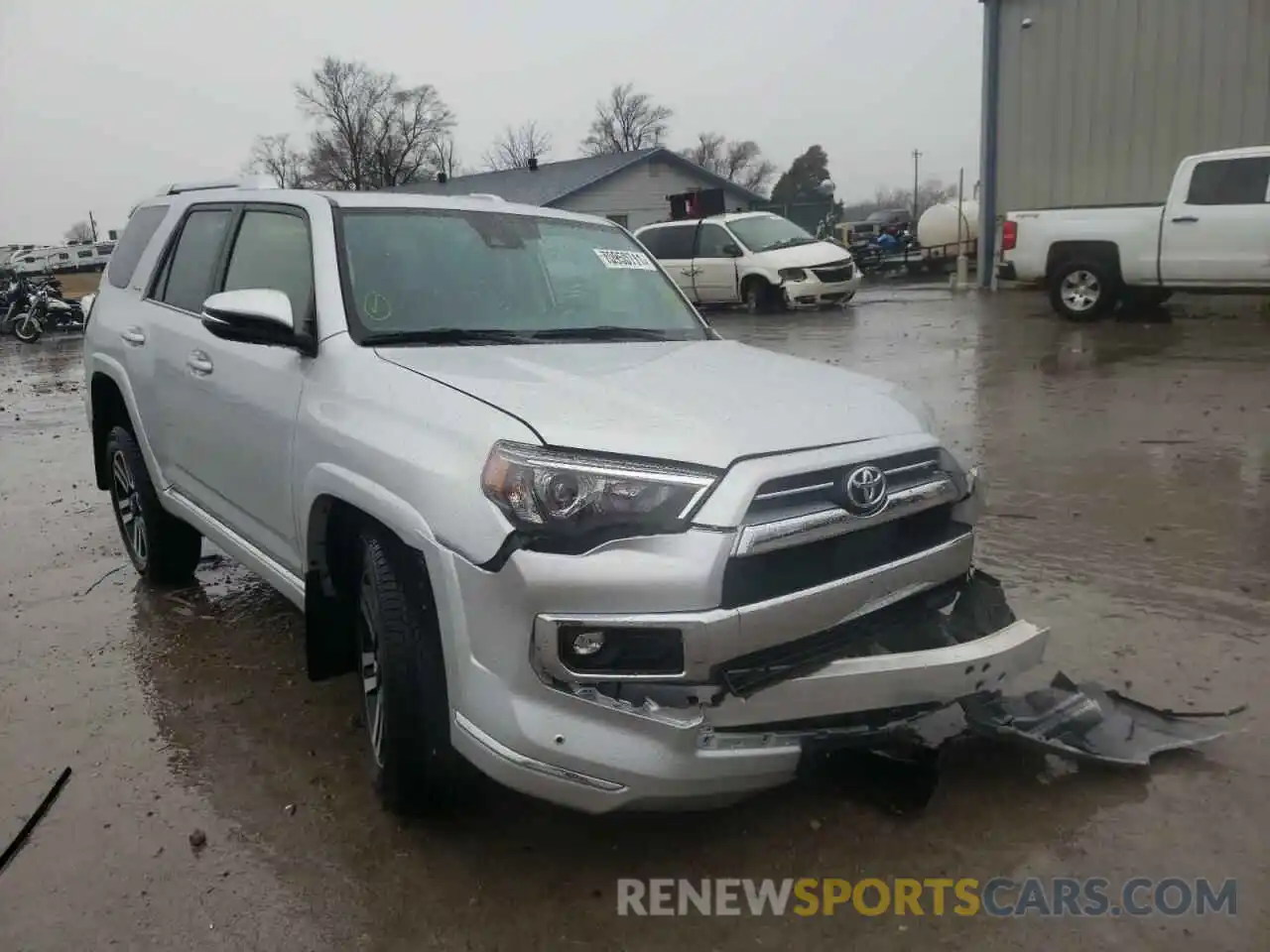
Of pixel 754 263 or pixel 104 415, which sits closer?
pixel 104 415

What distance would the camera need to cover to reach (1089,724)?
124 inches

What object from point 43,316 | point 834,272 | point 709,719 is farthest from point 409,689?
point 43,316

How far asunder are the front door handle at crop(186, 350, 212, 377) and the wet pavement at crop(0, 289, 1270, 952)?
113 centimetres

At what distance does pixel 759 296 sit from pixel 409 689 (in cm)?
1556

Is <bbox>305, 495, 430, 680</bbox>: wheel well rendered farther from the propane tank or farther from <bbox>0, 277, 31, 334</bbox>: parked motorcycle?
the propane tank

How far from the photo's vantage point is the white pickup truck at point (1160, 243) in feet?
39.6

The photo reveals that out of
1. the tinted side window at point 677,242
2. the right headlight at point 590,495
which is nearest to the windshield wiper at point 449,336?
the right headlight at point 590,495

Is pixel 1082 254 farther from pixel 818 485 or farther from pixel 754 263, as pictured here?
pixel 818 485

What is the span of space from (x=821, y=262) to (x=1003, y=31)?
16.9ft

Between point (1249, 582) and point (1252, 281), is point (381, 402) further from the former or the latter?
point (1252, 281)

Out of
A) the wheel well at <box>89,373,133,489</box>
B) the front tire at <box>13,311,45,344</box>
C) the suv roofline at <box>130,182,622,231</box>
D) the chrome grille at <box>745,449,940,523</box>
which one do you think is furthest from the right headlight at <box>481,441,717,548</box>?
the front tire at <box>13,311,45,344</box>

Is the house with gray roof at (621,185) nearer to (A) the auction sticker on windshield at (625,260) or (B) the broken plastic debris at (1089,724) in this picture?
(A) the auction sticker on windshield at (625,260)

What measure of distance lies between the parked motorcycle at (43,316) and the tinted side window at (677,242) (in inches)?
447

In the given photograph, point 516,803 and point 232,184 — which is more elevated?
point 232,184
